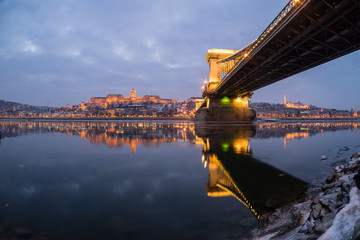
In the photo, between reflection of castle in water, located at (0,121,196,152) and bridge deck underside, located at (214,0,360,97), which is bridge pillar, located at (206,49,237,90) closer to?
reflection of castle in water, located at (0,121,196,152)

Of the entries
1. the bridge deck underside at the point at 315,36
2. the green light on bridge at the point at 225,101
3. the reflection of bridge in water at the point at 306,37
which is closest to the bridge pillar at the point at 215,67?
the green light on bridge at the point at 225,101

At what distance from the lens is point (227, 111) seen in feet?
177

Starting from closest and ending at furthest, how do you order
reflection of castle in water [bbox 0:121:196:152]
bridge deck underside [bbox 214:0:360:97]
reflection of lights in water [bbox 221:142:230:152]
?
1. bridge deck underside [bbox 214:0:360:97]
2. reflection of lights in water [bbox 221:142:230:152]
3. reflection of castle in water [bbox 0:121:196:152]

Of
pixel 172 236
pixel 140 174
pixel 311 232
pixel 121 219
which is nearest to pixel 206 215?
pixel 172 236

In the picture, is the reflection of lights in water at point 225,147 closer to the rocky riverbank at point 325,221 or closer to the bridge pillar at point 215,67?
the rocky riverbank at point 325,221

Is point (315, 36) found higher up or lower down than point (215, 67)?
lower down

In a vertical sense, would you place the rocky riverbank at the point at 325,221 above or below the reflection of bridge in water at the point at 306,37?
below

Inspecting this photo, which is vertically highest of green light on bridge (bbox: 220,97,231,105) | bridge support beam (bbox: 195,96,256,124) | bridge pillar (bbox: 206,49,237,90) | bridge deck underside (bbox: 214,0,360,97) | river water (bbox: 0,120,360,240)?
bridge pillar (bbox: 206,49,237,90)

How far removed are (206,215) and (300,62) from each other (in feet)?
84.2

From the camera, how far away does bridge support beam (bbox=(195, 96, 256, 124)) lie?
175 ft

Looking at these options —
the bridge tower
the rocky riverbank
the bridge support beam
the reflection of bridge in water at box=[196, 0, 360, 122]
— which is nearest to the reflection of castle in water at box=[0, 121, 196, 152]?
the bridge support beam

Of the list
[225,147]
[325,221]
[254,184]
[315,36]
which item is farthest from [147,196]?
[315,36]

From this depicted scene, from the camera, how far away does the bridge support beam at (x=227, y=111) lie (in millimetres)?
53219

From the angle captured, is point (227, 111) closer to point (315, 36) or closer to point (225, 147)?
point (315, 36)
